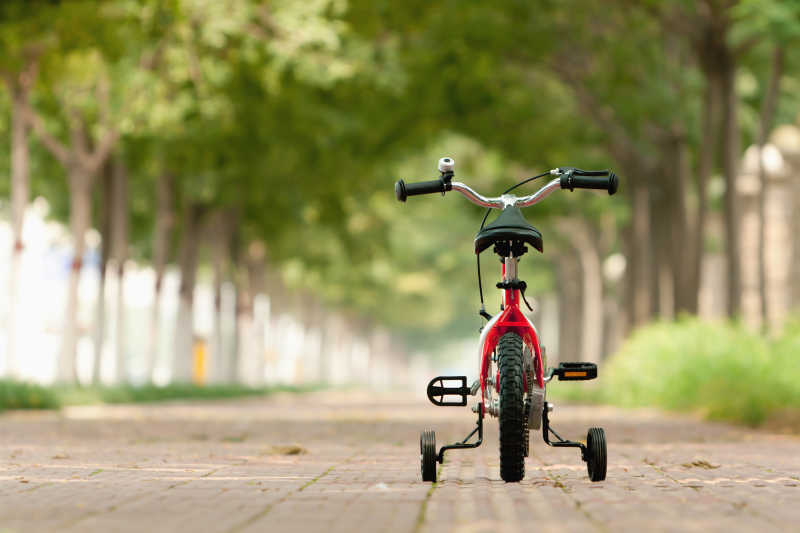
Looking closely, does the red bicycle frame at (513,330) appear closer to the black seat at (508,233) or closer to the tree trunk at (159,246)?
the black seat at (508,233)

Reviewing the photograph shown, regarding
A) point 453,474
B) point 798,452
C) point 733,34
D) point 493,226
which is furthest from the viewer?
point 733,34

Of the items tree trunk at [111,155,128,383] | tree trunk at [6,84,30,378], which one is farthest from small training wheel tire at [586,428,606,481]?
tree trunk at [111,155,128,383]

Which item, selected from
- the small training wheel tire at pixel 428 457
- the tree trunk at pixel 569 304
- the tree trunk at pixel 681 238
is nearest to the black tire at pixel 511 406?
the small training wheel tire at pixel 428 457

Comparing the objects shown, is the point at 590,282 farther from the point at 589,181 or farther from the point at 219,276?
the point at 589,181

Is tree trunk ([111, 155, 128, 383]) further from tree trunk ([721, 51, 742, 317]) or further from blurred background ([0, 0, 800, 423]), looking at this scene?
tree trunk ([721, 51, 742, 317])

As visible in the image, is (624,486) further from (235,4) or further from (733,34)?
(235,4)

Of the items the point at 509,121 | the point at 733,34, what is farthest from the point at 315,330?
the point at 733,34

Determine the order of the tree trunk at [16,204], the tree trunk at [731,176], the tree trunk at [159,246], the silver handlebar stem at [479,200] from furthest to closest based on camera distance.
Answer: the tree trunk at [159,246] → the tree trunk at [16,204] → the tree trunk at [731,176] → the silver handlebar stem at [479,200]

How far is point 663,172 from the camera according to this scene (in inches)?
1009

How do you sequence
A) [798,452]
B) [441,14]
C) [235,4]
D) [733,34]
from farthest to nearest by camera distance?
[441,14], [235,4], [733,34], [798,452]

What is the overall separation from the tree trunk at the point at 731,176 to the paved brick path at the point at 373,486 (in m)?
8.34

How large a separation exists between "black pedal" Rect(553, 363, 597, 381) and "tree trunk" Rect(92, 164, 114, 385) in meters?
19.9

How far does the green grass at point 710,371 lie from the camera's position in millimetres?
15484

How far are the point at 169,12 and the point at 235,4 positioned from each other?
8.13 ft
